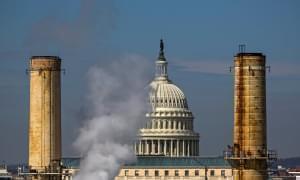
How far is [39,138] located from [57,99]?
272cm

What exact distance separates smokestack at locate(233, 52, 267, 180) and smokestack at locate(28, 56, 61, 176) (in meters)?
12.7

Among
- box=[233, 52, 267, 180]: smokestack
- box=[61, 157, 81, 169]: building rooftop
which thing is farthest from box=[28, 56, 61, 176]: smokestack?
box=[233, 52, 267, 180]: smokestack

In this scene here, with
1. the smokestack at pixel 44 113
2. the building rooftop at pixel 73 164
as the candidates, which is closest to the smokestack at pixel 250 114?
the building rooftop at pixel 73 164

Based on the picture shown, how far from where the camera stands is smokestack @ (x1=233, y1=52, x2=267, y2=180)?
88.2 m

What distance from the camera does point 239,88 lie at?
88.7 metres

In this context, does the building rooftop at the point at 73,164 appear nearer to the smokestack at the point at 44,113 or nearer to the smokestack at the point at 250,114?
the smokestack at the point at 44,113

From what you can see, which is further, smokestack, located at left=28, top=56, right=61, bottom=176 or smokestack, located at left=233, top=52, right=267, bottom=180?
smokestack, located at left=28, top=56, right=61, bottom=176

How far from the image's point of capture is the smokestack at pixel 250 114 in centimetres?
8819

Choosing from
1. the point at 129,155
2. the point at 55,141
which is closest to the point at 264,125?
the point at 129,155

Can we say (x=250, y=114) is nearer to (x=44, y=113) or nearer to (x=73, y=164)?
(x=44, y=113)

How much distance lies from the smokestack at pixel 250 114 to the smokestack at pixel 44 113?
1268 centimetres

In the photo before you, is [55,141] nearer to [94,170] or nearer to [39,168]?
[39,168]

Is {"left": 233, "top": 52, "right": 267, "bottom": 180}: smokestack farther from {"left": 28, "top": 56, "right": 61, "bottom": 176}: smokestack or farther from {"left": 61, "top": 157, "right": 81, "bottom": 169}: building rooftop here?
{"left": 28, "top": 56, "right": 61, "bottom": 176}: smokestack

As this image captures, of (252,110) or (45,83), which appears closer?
(252,110)
